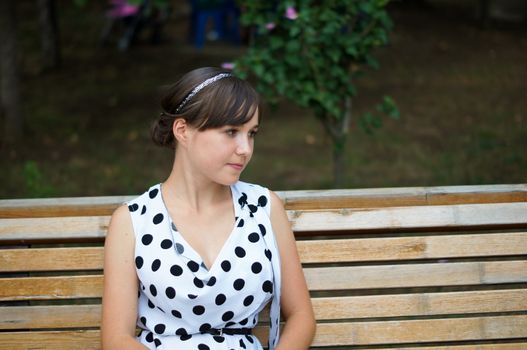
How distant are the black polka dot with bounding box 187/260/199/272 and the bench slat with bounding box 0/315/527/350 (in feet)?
1.41

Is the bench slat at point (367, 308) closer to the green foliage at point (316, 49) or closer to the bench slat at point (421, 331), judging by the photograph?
the bench slat at point (421, 331)

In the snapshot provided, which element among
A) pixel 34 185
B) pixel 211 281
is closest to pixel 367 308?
pixel 211 281

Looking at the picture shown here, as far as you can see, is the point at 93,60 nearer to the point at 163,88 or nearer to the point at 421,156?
the point at 421,156

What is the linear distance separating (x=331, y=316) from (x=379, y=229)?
36cm

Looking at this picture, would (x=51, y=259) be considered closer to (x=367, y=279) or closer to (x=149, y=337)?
(x=149, y=337)

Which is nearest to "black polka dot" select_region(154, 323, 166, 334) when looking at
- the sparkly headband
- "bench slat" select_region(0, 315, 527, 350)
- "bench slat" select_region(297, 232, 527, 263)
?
"bench slat" select_region(0, 315, 527, 350)

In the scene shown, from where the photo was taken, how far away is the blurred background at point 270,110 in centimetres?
711

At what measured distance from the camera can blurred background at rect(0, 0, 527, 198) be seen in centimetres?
711

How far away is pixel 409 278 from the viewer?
118 inches

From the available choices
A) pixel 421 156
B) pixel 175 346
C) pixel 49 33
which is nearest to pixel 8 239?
pixel 175 346

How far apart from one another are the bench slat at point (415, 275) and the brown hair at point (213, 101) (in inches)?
28.0

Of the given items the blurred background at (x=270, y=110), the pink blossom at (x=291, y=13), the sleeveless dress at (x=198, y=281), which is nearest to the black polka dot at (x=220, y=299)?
the sleeveless dress at (x=198, y=281)

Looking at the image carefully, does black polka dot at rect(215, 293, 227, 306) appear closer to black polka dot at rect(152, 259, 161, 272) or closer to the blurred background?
black polka dot at rect(152, 259, 161, 272)

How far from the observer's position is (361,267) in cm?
299
